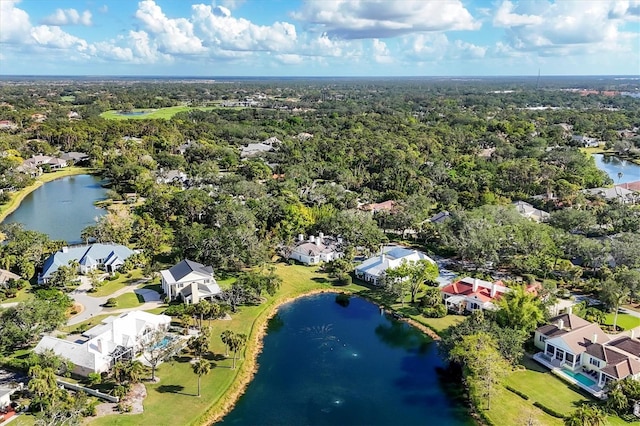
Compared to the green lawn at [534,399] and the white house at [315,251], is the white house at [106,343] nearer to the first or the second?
the white house at [315,251]

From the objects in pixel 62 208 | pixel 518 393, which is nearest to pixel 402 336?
pixel 518 393

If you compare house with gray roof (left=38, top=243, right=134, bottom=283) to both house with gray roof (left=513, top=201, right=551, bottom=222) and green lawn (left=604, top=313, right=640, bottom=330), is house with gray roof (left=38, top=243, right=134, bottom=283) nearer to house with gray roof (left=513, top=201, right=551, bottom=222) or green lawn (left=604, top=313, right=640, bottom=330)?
green lawn (left=604, top=313, right=640, bottom=330)

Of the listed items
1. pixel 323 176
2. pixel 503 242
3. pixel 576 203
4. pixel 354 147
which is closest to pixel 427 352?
pixel 503 242

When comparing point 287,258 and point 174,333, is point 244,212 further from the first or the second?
point 174,333

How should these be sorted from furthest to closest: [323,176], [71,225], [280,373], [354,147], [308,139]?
1. [308,139]
2. [354,147]
3. [323,176]
4. [71,225]
5. [280,373]

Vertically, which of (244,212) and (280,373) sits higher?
(244,212)

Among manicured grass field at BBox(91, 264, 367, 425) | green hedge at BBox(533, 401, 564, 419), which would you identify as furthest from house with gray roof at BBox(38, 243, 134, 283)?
green hedge at BBox(533, 401, 564, 419)

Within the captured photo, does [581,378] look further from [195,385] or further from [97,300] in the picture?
[97,300]

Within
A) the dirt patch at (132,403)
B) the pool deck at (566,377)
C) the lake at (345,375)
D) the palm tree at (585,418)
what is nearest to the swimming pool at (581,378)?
the pool deck at (566,377)
